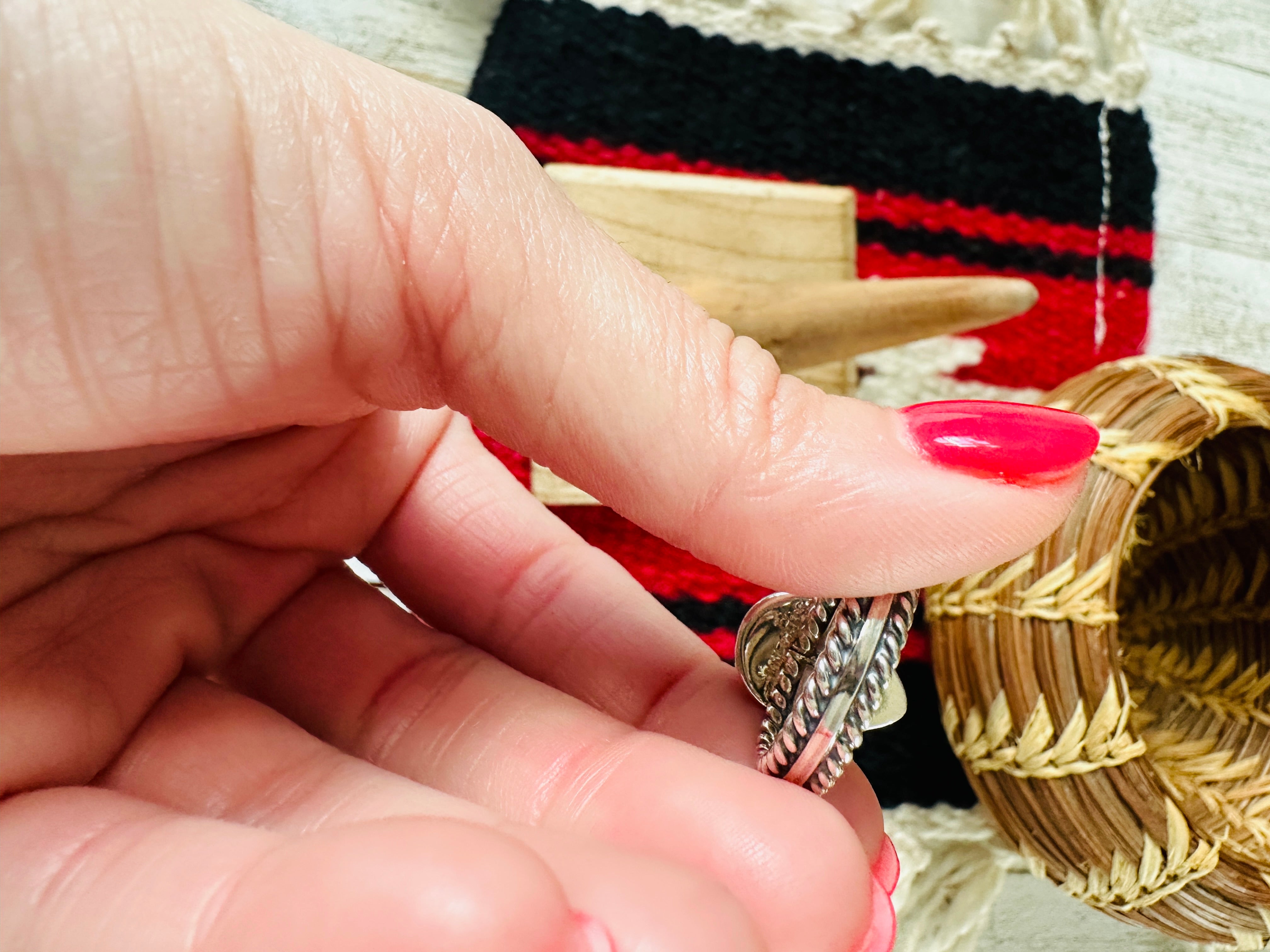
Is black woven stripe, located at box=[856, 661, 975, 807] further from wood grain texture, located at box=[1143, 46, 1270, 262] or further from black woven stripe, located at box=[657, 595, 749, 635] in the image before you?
wood grain texture, located at box=[1143, 46, 1270, 262]

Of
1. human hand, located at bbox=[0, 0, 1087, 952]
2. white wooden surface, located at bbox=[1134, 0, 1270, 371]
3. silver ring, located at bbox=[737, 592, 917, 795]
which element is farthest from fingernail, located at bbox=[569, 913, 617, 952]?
white wooden surface, located at bbox=[1134, 0, 1270, 371]

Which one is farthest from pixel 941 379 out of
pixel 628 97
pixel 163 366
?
pixel 163 366

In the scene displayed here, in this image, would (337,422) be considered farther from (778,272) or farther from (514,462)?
(778,272)

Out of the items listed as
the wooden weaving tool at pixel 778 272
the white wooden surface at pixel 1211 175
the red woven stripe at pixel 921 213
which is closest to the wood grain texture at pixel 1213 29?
the white wooden surface at pixel 1211 175

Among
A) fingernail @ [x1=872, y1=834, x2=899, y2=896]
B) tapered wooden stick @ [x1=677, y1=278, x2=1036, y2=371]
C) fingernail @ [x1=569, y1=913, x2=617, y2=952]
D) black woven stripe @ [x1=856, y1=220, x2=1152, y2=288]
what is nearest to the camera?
fingernail @ [x1=569, y1=913, x2=617, y2=952]

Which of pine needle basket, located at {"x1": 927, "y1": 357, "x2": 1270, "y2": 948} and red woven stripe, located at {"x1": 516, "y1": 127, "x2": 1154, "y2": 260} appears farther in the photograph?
red woven stripe, located at {"x1": 516, "y1": 127, "x2": 1154, "y2": 260}

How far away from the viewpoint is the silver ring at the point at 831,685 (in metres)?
0.29

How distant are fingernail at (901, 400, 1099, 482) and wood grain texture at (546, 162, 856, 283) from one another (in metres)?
0.32

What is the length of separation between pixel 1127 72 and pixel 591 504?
20.2 inches

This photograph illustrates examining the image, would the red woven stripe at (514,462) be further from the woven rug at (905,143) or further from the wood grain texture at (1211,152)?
the wood grain texture at (1211,152)

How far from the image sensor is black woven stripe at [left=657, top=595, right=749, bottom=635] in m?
0.57

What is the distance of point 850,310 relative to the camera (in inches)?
20.7

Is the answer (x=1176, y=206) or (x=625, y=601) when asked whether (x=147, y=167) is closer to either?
(x=625, y=601)

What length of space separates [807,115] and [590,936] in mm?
559
